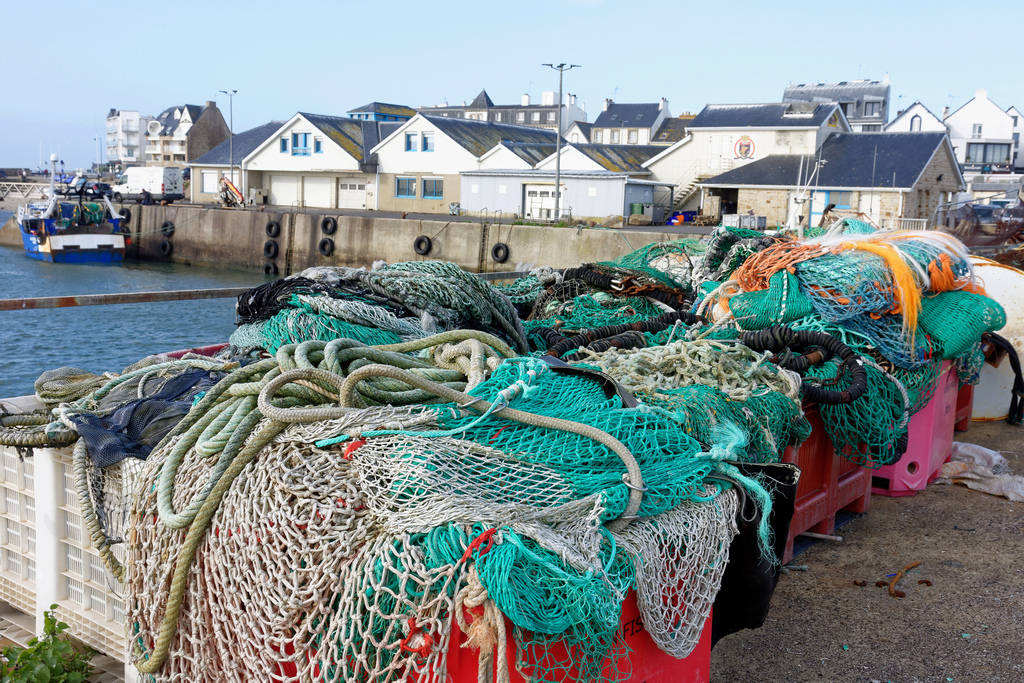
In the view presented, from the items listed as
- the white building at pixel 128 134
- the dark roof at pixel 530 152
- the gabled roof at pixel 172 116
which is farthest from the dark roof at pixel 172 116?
the dark roof at pixel 530 152

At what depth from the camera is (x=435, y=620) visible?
1.85 m

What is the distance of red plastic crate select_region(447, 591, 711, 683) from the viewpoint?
1895 mm

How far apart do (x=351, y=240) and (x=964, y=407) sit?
25.5 meters

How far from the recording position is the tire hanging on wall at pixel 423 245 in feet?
90.1

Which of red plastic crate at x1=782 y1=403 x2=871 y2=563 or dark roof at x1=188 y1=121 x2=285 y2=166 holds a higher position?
dark roof at x1=188 y1=121 x2=285 y2=166

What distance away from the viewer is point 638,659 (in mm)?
2273

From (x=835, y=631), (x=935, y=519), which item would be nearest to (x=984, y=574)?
(x=935, y=519)

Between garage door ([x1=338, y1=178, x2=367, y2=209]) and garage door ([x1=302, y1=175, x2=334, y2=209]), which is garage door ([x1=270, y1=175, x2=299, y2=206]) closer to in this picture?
garage door ([x1=302, y1=175, x2=334, y2=209])

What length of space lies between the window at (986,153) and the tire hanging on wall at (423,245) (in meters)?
51.8

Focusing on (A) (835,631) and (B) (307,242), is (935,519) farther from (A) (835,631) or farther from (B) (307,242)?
(B) (307,242)

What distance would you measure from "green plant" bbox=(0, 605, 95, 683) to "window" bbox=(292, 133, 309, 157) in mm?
41079

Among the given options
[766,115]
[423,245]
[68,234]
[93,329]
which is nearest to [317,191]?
[68,234]

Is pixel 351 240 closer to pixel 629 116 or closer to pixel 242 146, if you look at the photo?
pixel 242 146

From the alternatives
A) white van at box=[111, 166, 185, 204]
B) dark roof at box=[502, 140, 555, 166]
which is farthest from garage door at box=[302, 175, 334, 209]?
dark roof at box=[502, 140, 555, 166]
